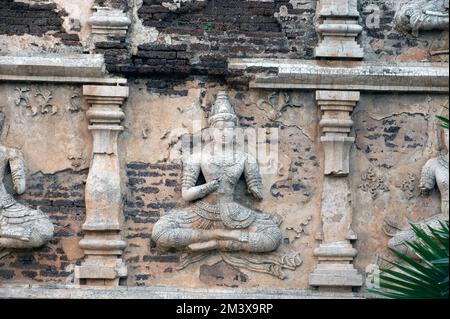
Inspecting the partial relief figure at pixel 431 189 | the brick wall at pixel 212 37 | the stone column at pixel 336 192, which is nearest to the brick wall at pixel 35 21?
the brick wall at pixel 212 37

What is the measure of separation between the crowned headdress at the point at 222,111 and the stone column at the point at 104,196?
2.48 feet

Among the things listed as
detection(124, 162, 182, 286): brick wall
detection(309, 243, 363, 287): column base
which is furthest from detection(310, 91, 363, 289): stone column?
detection(124, 162, 182, 286): brick wall

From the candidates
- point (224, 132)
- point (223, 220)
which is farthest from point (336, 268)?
point (224, 132)

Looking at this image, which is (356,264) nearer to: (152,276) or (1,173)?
(152,276)

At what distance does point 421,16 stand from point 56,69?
315cm

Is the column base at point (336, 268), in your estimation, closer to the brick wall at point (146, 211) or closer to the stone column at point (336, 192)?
the stone column at point (336, 192)

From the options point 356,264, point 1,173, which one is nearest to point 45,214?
point 1,173

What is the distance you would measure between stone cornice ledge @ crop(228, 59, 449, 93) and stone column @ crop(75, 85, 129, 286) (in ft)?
3.59

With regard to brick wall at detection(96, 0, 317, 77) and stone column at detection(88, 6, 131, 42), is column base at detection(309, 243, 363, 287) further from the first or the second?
stone column at detection(88, 6, 131, 42)

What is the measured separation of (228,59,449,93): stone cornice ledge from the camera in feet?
54.6

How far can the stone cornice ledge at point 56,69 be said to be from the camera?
54.2 ft

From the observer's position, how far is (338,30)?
16781 mm

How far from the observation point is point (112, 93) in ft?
54.4

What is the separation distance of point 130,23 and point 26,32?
0.89 metres
